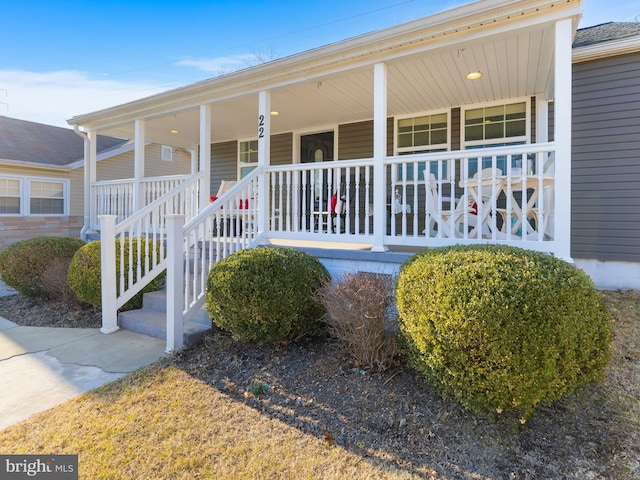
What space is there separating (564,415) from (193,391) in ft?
8.72

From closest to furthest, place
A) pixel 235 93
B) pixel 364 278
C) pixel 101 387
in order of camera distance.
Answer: pixel 101 387 → pixel 364 278 → pixel 235 93

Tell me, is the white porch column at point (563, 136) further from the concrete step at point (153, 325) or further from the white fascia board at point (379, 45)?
the concrete step at point (153, 325)

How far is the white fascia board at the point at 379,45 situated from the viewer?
3547 millimetres

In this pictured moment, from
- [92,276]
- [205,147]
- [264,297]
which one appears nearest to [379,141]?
[264,297]

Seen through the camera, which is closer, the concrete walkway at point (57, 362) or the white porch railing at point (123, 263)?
the concrete walkway at point (57, 362)

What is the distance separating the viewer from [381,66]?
437 cm

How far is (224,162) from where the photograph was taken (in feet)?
31.4

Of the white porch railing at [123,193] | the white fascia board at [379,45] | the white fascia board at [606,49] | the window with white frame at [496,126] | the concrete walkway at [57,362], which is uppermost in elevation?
the white fascia board at [606,49]

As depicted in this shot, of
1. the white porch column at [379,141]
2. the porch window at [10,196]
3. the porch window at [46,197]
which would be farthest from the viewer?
the porch window at [46,197]

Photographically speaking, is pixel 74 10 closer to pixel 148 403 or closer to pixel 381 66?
pixel 381 66

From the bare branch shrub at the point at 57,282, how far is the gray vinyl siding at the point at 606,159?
7.47 m

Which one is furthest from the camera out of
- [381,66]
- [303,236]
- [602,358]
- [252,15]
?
[252,15]

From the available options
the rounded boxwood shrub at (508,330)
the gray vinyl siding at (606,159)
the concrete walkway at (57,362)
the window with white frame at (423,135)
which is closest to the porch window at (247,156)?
the window with white frame at (423,135)

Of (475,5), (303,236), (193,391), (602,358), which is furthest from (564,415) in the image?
(475,5)
